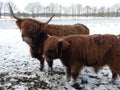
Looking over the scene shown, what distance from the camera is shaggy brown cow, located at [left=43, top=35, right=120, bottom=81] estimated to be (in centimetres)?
584

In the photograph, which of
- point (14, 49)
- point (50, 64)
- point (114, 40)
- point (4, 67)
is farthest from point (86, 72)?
point (14, 49)

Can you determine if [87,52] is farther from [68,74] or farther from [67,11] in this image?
[67,11]

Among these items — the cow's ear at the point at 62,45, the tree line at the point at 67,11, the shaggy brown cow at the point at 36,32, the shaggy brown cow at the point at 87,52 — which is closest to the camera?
the cow's ear at the point at 62,45

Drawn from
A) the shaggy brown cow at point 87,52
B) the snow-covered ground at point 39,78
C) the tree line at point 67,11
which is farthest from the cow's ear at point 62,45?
the tree line at point 67,11

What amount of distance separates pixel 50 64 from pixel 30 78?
73 centimetres

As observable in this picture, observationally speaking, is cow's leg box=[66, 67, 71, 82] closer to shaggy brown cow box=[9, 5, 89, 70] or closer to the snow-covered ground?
the snow-covered ground

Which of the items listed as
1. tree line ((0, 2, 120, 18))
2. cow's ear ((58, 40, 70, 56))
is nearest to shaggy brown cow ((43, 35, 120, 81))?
cow's ear ((58, 40, 70, 56))

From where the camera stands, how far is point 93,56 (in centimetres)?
592

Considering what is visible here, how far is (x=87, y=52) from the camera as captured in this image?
591cm

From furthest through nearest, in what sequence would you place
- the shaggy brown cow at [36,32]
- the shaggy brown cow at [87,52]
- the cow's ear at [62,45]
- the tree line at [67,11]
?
the tree line at [67,11], the shaggy brown cow at [36,32], the shaggy brown cow at [87,52], the cow's ear at [62,45]

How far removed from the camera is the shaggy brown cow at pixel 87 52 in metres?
5.84

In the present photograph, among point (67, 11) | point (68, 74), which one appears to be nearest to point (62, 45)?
point (68, 74)

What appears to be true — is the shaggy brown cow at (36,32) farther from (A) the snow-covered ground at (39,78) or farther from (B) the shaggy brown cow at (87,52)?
(B) the shaggy brown cow at (87,52)

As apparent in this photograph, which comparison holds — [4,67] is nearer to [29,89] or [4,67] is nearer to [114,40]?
[29,89]
